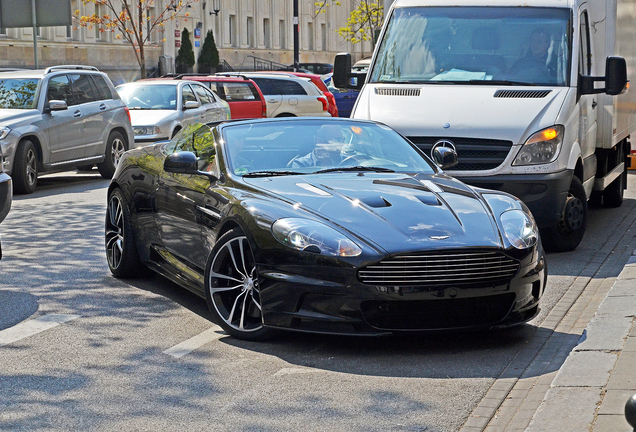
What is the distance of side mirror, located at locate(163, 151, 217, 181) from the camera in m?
7.06

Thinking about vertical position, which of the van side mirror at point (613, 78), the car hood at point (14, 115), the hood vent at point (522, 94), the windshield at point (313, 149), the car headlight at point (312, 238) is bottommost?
the car headlight at point (312, 238)

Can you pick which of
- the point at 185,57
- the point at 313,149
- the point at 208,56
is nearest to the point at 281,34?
the point at 208,56

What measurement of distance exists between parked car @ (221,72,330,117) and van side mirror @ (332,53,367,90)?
1405 centimetres

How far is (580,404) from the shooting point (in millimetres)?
4707

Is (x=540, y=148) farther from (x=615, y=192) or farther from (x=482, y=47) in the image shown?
(x=615, y=192)

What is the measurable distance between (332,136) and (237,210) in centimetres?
132

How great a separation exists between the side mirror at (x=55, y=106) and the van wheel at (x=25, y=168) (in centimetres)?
66

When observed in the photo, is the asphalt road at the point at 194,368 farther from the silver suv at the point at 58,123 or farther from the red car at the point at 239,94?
the red car at the point at 239,94

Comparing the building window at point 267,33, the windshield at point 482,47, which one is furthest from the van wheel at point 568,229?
the building window at point 267,33

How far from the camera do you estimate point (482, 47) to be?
34.4ft

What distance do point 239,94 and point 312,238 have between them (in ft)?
59.3

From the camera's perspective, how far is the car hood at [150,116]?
740 inches

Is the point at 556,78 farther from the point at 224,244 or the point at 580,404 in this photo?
the point at 580,404

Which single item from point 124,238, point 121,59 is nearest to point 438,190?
point 124,238
